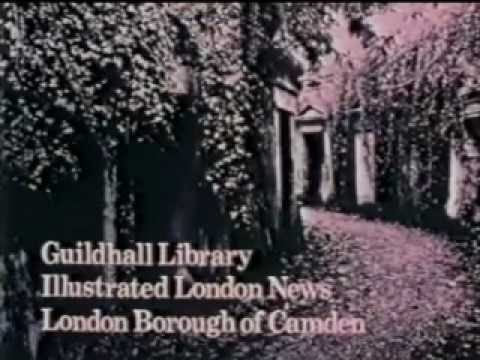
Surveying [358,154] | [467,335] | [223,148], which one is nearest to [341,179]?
[358,154]

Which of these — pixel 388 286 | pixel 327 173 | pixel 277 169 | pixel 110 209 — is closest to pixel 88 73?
pixel 110 209

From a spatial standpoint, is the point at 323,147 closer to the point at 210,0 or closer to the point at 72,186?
the point at 210,0

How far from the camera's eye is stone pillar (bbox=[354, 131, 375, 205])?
194 centimetres

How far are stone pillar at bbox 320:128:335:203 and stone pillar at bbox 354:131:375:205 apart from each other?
2.3 inches

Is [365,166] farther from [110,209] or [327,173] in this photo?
[110,209]

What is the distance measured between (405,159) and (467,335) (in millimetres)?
402

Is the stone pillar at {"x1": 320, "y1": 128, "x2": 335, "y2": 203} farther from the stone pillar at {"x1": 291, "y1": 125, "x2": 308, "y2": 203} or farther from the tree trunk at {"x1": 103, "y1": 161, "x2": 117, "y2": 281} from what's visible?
the tree trunk at {"x1": 103, "y1": 161, "x2": 117, "y2": 281}

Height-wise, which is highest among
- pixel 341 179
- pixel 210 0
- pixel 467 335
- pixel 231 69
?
pixel 210 0

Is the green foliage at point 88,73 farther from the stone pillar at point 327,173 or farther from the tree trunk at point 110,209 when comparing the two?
the stone pillar at point 327,173

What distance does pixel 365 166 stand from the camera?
1942 mm

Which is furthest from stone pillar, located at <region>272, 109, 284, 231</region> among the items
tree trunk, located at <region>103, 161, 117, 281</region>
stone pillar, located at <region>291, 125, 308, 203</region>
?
tree trunk, located at <region>103, 161, 117, 281</region>

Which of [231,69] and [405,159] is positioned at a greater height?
[231,69]

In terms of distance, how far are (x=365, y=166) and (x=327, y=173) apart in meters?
0.08

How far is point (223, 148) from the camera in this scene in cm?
192
